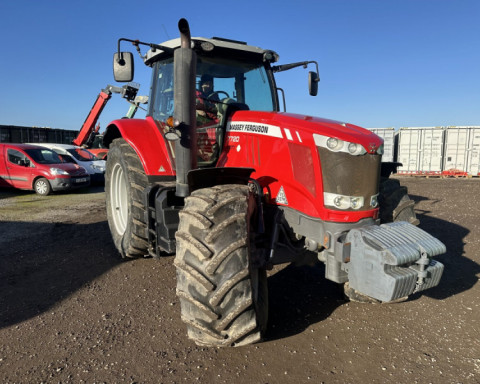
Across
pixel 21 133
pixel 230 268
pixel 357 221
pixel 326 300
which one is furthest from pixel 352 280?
pixel 21 133

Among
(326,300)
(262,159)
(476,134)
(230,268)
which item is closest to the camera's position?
(230,268)

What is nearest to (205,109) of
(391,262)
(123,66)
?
(123,66)

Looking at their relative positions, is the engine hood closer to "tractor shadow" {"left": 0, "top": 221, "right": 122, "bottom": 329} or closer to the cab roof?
the cab roof

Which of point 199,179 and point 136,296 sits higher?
point 199,179

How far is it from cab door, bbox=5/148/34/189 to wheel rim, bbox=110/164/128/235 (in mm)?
7563

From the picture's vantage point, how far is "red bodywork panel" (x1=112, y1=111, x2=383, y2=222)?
2.62m

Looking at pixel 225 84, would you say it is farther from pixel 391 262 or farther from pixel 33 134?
pixel 33 134

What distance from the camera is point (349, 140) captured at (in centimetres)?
254

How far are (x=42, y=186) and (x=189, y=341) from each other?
9894 mm

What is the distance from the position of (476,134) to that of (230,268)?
17898 millimetres

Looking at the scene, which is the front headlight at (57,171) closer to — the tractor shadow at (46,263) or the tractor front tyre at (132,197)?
the tractor shadow at (46,263)

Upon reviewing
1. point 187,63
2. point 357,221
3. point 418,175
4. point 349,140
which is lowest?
point 418,175

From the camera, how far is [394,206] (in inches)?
137

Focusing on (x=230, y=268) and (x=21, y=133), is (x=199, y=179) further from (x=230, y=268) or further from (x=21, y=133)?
(x=21, y=133)
